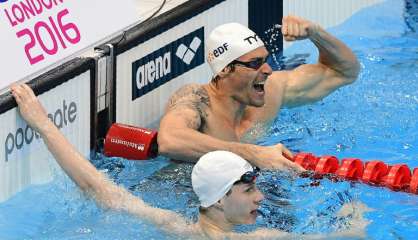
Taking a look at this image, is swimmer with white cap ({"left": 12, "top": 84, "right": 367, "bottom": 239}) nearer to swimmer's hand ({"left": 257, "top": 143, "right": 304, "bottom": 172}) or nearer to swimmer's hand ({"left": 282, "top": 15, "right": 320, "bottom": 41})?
swimmer's hand ({"left": 257, "top": 143, "right": 304, "bottom": 172})

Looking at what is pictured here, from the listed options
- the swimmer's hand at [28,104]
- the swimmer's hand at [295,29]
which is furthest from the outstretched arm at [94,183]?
the swimmer's hand at [295,29]

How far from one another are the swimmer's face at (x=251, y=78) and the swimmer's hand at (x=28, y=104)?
86 centimetres

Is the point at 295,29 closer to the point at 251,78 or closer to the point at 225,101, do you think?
the point at 251,78

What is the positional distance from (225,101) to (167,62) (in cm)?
73

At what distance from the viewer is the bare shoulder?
5383mm

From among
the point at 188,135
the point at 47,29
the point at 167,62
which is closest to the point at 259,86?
the point at 188,135

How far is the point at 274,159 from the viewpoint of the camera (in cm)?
491

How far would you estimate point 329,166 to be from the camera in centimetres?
523

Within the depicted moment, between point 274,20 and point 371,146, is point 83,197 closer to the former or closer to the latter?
point 371,146

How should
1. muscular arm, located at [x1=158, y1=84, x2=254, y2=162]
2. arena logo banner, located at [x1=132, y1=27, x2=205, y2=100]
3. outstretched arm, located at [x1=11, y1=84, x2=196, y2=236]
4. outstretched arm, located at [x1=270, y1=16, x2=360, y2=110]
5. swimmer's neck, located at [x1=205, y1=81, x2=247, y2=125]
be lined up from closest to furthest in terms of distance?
outstretched arm, located at [x1=11, y1=84, x2=196, y2=236], muscular arm, located at [x1=158, y1=84, x2=254, y2=162], swimmer's neck, located at [x1=205, y1=81, x2=247, y2=125], outstretched arm, located at [x1=270, y1=16, x2=360, y2=110], arena logo banner, located at [x1=132, y1=27, x2=205, y2=100]

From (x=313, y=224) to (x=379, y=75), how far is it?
2133 millimetres

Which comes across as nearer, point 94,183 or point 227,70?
point 94,183

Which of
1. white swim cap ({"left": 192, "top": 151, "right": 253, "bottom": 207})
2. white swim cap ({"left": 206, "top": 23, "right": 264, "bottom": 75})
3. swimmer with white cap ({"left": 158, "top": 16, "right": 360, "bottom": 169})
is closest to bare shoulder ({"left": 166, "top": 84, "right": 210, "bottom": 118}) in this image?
swimmer with white cap ({"left": 158, "top": 16, "right": 360, "bottom": 169})

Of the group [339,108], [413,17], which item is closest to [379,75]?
[339,108]
